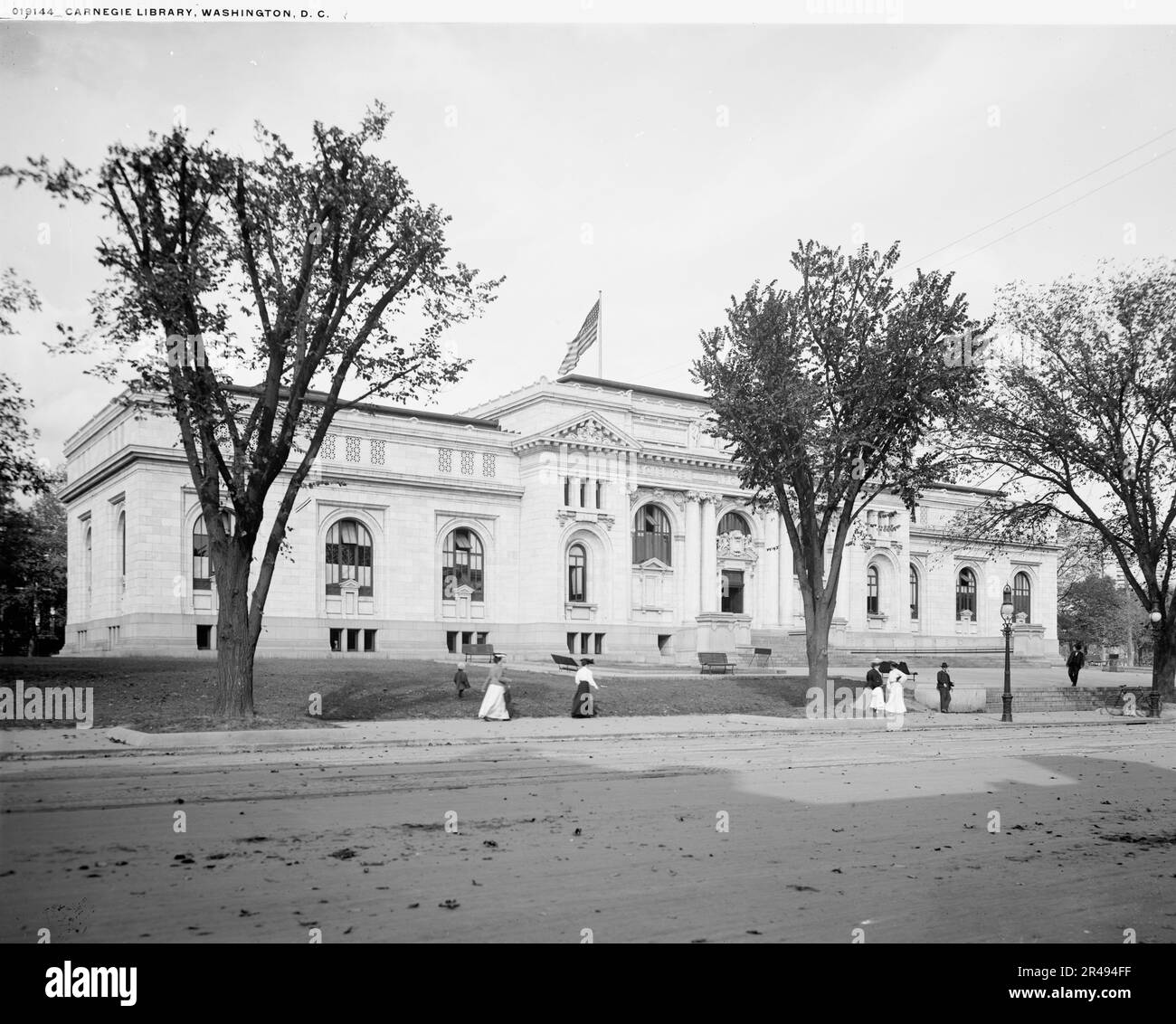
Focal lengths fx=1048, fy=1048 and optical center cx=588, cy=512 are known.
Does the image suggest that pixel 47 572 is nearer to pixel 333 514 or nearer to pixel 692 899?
pixel 333 514

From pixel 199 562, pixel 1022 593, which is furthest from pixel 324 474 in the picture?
pixel 1022 593

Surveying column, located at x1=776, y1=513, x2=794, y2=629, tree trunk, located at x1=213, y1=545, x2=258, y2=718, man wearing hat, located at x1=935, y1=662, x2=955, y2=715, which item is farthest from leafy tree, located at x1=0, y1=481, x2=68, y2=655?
man wearing hat, located at x1=935, y1=662, x2=955, y2=715

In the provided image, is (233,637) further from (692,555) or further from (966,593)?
(966,593)

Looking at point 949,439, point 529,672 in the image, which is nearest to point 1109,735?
point 949,439

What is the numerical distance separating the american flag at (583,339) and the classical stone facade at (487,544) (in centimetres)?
158

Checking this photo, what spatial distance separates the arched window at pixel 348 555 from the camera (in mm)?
50469

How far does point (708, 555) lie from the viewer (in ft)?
204

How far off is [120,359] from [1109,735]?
24.7 meters

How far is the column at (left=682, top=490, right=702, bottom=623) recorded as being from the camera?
202ft

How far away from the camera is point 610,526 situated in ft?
190

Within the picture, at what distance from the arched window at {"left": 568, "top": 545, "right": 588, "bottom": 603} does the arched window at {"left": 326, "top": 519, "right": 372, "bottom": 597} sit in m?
11.4

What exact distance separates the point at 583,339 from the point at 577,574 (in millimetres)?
12803

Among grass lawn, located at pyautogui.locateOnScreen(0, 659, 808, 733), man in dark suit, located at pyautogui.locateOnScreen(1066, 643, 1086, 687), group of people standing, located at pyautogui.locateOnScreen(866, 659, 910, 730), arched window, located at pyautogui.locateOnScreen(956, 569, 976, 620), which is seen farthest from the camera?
arched window, located at pyautogui.locateOnScreen(956, 569, 976, 620)

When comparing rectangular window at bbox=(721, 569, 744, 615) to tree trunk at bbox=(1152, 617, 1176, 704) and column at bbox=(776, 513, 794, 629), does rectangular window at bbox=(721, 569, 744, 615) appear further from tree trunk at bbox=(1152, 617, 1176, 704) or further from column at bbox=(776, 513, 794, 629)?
tree trunk at bbox=(1152, 617, 1176, 704)
